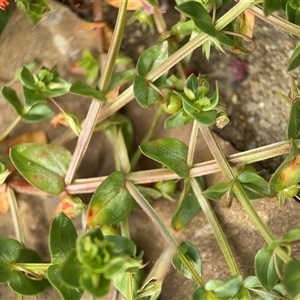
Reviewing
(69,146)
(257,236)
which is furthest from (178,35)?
(257,236)

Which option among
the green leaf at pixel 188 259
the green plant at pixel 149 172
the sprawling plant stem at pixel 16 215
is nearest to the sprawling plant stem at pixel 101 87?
the green plant at pixel 149 172

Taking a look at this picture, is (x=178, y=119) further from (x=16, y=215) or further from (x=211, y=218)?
(x=16, y=215)

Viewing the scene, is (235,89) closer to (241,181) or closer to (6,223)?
(241,181)

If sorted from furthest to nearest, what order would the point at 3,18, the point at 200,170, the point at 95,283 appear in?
the point at 3,18 → the point at 200,170 → the point at 95,283

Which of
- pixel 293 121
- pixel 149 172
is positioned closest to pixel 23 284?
pixel 149 172

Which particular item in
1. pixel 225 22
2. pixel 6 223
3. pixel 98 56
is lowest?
pixel 6 223

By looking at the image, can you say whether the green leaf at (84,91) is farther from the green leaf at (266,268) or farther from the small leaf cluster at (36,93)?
the green leaf at (266,268)
